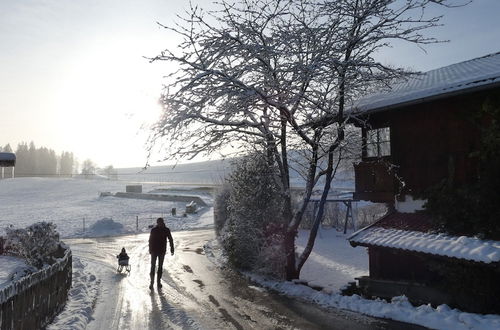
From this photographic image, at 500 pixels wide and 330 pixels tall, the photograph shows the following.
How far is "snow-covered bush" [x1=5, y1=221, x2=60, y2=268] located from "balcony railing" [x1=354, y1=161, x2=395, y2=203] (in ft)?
34.6

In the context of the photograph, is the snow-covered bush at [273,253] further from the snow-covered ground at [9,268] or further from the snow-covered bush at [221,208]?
the snow-covered bush at [221,208]

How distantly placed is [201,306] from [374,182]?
7155mm

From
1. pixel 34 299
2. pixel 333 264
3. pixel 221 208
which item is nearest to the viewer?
pixel 34 299

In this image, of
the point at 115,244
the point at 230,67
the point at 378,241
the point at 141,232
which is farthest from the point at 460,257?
the point at 141,232

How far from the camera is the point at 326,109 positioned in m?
11.2

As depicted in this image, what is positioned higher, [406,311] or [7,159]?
[7,159]

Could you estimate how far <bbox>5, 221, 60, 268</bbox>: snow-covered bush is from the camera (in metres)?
12.9

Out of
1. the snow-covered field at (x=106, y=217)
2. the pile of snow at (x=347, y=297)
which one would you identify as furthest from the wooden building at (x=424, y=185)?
the snow-covered field at (x=106, y=217)

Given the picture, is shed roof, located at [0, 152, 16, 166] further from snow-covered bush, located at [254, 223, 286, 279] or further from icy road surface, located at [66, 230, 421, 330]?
snow-covered bush, located at [254, 223, 286, 279]

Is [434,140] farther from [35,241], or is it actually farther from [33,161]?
[33,161]

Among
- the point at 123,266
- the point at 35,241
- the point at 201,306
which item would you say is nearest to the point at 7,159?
the point at 35,241

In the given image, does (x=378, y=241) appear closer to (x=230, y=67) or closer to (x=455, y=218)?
(x=455, y=218)

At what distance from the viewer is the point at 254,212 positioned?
14648 millimetres

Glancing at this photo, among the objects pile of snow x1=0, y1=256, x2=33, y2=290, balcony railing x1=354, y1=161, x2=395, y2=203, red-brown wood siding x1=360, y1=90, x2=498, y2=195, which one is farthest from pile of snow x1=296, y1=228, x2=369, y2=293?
pile of snow x1=0, y1=256, x2=33, y2=290
